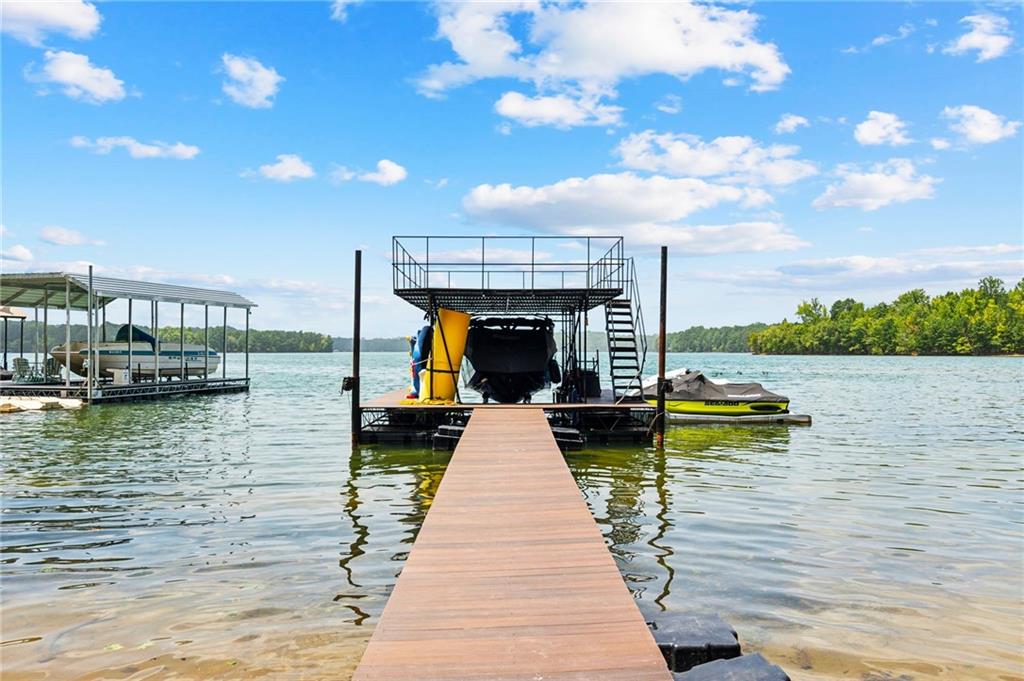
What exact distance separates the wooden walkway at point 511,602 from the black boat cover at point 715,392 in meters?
18.2

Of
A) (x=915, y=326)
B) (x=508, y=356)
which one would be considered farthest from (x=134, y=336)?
(x=915, y=326)

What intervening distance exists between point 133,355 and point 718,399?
90.3 ft

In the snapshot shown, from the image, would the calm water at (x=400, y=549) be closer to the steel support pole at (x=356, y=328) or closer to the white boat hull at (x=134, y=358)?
the steel support pole at (x=356, y=328)

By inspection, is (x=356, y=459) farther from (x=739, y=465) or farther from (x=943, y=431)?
(x=943, y=431)

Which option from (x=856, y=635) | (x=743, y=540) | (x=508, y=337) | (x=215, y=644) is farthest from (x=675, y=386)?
(x=215, y=644)

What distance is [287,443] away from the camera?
20531 mm

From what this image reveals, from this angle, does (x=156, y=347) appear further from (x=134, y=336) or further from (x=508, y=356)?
(x=508, y=356)

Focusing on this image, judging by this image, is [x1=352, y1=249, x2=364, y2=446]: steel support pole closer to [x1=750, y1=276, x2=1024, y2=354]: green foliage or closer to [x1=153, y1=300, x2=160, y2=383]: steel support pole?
[x1=153, y1=300, x2=160, y2=383]: steel support pole

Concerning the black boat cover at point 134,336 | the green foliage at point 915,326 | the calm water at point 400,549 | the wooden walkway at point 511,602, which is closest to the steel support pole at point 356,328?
the calm water at point 400,549

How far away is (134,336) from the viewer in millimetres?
36781

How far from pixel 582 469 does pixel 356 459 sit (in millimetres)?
5135

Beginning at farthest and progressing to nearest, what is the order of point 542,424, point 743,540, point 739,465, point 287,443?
point 287,443
point 739,465
point 542,424
point 743,540

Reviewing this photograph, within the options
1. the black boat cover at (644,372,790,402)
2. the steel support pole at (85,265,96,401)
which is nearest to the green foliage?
the black boat cover at (644,372,790,402)

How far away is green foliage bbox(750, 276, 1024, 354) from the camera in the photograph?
12950 centimetres
